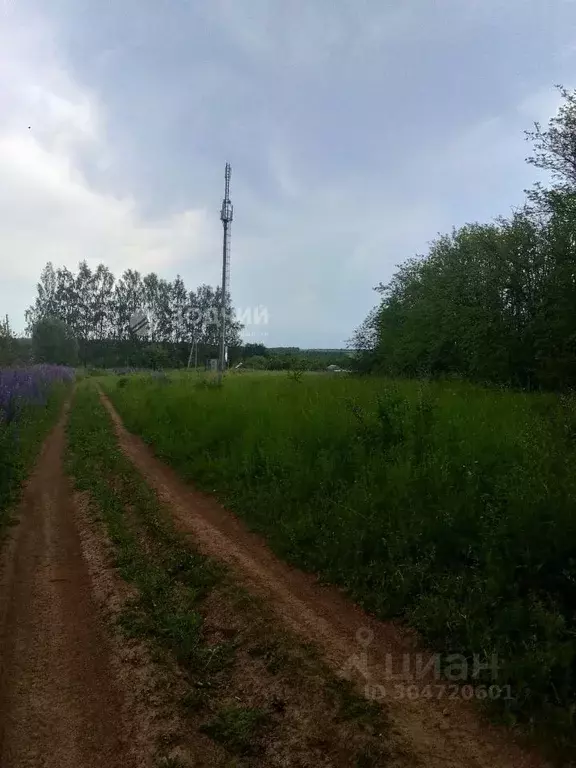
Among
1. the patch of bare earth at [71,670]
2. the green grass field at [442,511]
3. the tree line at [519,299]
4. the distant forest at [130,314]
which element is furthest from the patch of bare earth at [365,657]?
the distant forest at [130,314]

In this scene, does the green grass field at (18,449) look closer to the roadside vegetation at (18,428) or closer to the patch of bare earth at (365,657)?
the roadside vegetation at (18,428)

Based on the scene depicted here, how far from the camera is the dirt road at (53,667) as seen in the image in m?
2.95

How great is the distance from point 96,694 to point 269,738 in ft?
4.01

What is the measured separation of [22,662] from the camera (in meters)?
3.77

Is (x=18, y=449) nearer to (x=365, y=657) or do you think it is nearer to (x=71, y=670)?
(x=71, y=670)

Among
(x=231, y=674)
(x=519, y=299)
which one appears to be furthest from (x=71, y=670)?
(x=519, y=299)

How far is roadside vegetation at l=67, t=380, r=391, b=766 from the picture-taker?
2898 millimetres

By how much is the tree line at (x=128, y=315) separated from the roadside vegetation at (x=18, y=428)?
5186 centimetres

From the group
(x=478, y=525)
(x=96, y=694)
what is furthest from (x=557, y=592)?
(x=96, y=694)

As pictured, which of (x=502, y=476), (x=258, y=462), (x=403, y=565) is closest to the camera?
(x=403, y=565)

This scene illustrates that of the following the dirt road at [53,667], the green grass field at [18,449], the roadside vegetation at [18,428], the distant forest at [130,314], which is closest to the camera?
the dirt road at [53,667]

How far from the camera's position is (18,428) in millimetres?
12234

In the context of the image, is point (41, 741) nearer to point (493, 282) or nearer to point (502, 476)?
point (502, 476)

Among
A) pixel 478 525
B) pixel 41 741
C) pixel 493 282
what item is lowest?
pixel 41 741
